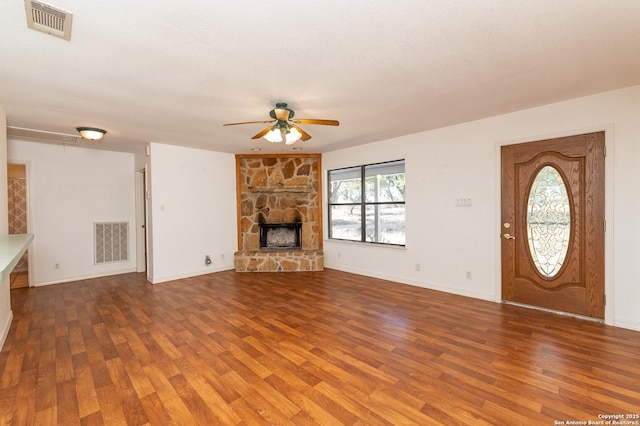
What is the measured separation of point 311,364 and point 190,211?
4028 millimetres

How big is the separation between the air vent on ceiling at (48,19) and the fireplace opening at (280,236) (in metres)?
4.52

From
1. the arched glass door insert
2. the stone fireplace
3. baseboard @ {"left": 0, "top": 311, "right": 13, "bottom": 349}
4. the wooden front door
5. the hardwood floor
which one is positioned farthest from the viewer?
the stone fireplace

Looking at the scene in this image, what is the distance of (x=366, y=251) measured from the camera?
5.18 metres

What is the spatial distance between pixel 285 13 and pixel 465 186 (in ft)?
10.8

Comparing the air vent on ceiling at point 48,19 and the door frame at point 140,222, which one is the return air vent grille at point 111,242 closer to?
the door frame at point 140,222

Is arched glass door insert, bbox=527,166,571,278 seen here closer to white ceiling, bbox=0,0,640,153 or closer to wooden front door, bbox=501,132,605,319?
wooden front door, bbox=501,132,605,319

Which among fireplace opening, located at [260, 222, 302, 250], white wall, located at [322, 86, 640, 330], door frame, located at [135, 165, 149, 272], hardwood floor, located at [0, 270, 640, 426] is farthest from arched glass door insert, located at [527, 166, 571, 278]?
door frame, located at [135, 165, 149, 272]

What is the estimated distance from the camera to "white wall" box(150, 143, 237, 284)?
488cm

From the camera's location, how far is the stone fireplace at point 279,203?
232 inches

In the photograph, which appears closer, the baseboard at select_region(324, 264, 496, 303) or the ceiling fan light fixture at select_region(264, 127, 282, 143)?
the ceiling fan light fixture at select_region(264, 127, 282, 143)

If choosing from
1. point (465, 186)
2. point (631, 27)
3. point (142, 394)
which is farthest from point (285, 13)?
point (465, 186)

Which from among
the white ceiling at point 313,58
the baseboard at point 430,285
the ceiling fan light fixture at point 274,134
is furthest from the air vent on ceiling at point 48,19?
the baseboard at point 430,285

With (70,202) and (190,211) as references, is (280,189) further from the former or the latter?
(70,202)

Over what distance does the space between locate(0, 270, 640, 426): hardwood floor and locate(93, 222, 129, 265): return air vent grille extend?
5.14 ft
